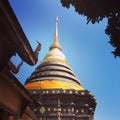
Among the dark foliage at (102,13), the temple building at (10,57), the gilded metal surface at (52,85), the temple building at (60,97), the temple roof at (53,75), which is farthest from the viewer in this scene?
the temple roof at (53,75)

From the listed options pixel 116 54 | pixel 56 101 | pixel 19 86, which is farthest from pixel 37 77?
pixel 116 54

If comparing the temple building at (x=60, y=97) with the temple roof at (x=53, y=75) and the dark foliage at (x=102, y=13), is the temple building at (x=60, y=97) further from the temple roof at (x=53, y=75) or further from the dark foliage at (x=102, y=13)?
the dark foliage at (x=102, y=13)

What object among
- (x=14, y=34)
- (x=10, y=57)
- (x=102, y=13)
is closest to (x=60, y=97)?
(x=10, y=57)

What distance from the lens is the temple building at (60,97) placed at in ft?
94.5

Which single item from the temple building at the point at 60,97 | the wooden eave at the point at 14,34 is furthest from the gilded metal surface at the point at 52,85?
the wooden eave at the point at 14,34

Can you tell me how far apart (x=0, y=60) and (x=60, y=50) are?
1270 inches

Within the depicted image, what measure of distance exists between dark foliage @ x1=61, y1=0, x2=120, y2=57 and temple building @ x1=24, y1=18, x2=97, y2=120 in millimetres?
21542

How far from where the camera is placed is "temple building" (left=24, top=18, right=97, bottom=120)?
28.8 meters

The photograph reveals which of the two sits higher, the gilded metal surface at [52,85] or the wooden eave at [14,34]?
the gilded metal surface at [52,85]

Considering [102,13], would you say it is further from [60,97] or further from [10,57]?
[60,97]

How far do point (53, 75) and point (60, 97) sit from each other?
15.8ft

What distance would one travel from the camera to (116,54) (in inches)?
198

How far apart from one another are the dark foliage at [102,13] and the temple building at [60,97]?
21542 millimetres

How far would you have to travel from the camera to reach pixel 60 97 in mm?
29094
